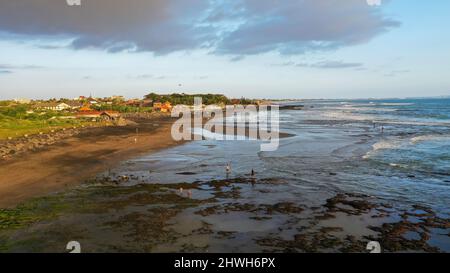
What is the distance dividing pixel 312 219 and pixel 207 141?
35197 millimetres

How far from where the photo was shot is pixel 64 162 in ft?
117

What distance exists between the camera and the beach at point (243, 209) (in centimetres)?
1605

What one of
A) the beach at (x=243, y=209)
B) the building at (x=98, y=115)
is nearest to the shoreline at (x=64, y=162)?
the beach at (x=243, y=209)

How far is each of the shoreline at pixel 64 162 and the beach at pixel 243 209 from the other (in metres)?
1.23

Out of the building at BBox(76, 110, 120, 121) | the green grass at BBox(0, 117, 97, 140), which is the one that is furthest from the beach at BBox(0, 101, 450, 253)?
the building at BBox(76, 110, 120, 121)

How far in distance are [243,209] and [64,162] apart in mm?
22466

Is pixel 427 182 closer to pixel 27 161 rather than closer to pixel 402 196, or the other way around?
pixel 402 196

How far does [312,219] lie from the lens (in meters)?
19.2

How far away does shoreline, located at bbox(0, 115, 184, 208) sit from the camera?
2516 centimetres

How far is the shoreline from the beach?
1.23 metres

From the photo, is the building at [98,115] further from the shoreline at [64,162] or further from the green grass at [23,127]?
the shoreline at [64,162]

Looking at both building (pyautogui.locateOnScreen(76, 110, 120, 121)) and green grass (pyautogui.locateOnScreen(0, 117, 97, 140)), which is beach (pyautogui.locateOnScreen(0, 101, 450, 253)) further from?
building (pyautogui.locateOnScreen(76, 110, 120, 121))

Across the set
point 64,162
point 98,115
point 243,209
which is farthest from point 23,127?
point 243,209

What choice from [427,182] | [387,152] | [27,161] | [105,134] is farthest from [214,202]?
[105,134]
